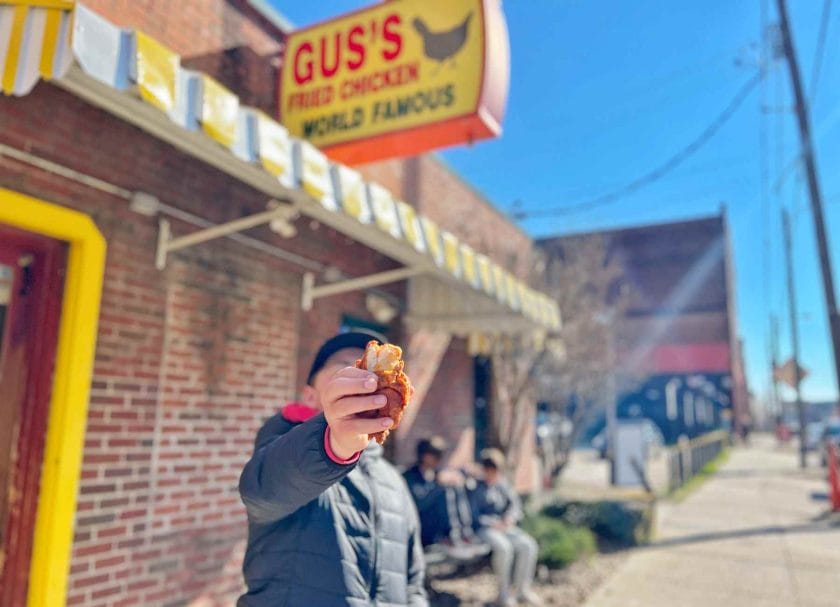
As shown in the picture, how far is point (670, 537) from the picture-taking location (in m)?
8.38

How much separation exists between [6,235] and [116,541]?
180 centimetres

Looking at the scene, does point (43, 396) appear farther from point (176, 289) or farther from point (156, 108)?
point (156, 108)

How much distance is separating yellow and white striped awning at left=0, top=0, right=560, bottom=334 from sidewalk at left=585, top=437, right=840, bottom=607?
3591 mm

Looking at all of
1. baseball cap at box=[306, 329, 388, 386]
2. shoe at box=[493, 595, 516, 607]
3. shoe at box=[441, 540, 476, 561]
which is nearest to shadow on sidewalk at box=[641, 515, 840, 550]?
shoe at box=[493, 595, 516, 607]

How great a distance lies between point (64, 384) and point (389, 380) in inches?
103

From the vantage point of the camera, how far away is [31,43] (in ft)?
7.44

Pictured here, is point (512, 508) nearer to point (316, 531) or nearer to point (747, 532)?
point (316, 531)

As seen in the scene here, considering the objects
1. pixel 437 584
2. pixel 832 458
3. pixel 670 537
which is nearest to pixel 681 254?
pixel 832 458

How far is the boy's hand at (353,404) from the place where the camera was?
1307 mm

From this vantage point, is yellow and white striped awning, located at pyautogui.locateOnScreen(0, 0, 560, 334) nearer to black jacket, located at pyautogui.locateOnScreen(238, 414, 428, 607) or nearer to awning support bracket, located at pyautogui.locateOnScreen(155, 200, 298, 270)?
Answer: awning support bracket, located at pyautogui.locateOnScreen(155, 200, 298, 270)

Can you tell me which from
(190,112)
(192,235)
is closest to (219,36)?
(192,235)

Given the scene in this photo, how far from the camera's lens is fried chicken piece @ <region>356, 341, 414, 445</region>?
4.43ft

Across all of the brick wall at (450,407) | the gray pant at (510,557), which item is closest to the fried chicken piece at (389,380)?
the gray pant at (510,557)

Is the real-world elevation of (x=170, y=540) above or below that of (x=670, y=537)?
above
